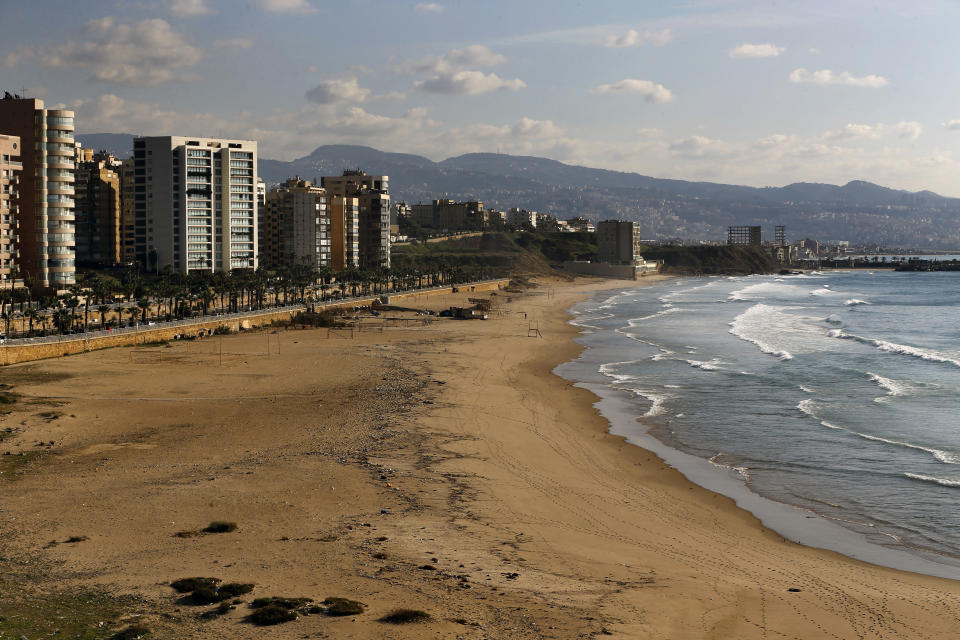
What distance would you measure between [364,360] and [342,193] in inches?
4578

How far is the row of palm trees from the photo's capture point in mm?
65688

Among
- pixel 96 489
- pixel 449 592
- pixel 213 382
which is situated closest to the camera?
pixel 449 592

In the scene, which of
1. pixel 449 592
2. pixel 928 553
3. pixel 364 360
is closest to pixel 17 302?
pixel 364 360

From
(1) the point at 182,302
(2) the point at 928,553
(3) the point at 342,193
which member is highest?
(3) the point at 342,193

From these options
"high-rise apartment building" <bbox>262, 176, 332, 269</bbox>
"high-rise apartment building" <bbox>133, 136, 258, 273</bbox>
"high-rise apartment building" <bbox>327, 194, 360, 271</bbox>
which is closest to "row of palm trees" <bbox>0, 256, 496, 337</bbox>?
"high-rise apartment building" <bbox>133, 136, 258, 273</bbox>

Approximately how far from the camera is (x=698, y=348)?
228 feet

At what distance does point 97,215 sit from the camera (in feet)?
404

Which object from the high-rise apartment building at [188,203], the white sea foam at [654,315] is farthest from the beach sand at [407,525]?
the high-rise apartment building at [188,203]

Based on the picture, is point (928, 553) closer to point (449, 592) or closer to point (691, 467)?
point (691, 467)

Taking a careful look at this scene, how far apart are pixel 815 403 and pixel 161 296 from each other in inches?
2333

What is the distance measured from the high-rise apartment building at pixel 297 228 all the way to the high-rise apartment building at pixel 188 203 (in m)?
21.5

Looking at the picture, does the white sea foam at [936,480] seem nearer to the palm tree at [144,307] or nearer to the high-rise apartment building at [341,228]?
the palm tree at [144,307]

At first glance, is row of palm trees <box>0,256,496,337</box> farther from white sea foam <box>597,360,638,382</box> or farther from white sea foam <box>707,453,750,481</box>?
white sea foam <box>707,453,750,481</box>

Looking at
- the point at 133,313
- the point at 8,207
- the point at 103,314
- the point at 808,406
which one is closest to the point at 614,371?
the point at 808,406
